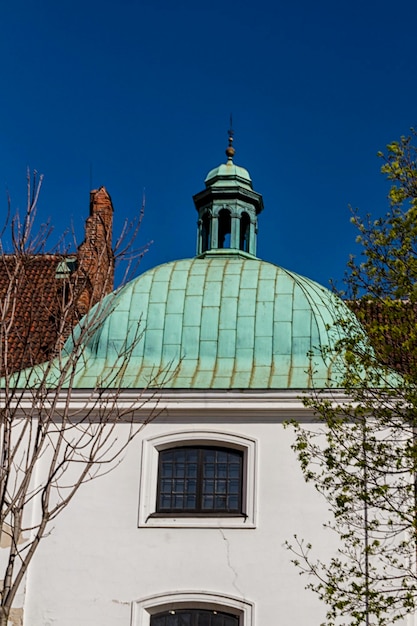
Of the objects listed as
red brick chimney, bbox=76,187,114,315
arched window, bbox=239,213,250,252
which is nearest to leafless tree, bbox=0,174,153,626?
red brick chimney, bbox=76,187,114,315

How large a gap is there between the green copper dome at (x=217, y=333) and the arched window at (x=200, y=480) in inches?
44.9

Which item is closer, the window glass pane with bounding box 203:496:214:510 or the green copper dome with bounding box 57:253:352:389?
the window glass pane with bounding box 203:496:214:510

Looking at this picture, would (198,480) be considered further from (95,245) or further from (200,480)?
(95,245)

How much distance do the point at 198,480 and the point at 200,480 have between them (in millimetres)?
37

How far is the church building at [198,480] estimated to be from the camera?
16.5 m

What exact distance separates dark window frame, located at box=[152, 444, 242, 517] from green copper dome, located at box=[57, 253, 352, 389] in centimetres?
112

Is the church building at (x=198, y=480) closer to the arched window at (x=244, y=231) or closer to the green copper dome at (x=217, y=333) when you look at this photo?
the green copper dome at (x=217, y=333)

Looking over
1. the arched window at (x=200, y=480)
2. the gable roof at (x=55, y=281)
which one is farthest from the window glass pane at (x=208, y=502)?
the gable roof at (x=55, y=281)

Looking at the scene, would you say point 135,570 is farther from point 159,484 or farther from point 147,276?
point 147,276

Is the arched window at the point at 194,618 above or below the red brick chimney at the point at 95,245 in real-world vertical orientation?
below

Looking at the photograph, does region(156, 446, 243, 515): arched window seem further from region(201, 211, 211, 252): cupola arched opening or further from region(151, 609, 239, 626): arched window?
region(201, 211, 211, 252): cupola arched opening

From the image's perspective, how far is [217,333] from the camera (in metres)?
18.4

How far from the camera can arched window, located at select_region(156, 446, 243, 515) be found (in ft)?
56.3

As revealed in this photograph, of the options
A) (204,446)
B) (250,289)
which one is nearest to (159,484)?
(204,446)
